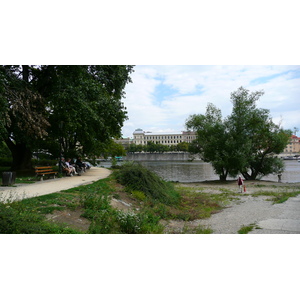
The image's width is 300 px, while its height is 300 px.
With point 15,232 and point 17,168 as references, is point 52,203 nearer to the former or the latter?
point 15,232

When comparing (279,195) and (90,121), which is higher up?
(90,121)

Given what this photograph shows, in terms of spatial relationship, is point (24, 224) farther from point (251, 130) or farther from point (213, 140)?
point (251, 130)

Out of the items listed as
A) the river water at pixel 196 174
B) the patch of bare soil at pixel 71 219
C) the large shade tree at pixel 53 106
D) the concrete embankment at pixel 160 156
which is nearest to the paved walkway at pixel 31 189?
the patch of bare soil at pixel 71 219

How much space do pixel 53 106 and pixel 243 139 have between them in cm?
1791

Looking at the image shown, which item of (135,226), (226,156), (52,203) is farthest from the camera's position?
(226,156)

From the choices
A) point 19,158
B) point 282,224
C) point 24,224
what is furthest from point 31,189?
point 19,158

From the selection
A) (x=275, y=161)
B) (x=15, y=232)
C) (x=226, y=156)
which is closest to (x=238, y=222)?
(x=15, y=232)

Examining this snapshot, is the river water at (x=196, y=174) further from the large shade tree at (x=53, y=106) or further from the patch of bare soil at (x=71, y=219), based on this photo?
the patch of bare soil at (x=71, y=219)

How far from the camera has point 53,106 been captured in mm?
17094

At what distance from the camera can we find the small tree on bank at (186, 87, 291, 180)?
90.6 feet

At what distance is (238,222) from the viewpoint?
934 cm

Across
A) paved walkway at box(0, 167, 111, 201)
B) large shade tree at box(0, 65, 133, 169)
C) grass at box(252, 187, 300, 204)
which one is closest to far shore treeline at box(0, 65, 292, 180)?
large shade tree at box(0, 65, 133, 169)

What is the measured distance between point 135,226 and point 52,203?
2.61 meters

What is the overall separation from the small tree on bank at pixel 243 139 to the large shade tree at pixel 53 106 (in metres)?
11.1
